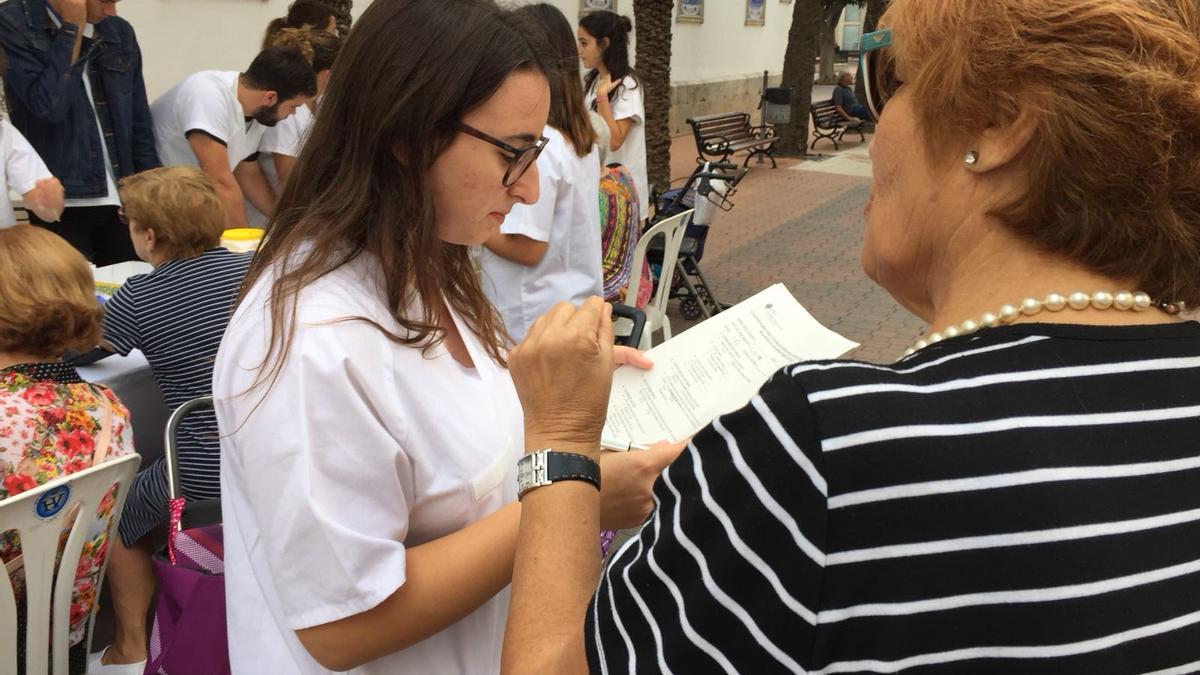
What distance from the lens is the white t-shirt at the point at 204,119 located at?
4.96 m

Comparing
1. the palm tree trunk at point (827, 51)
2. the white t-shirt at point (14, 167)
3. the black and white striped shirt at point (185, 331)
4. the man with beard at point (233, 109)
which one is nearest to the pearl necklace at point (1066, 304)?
the black and white striped shirt at point (185, 331)

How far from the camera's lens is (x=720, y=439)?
0.86m

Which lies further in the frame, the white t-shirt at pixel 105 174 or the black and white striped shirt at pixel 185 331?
the white t-shirt at pixel 105 174

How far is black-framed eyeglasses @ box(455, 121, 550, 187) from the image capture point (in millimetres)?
1465

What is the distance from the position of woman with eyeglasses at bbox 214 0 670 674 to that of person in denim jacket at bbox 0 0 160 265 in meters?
3.79

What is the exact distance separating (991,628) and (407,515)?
81cm

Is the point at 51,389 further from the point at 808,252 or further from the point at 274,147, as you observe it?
the point at 808,252

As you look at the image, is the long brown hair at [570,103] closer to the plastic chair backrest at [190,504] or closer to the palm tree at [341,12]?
the plastic chair backrest at [190,504]

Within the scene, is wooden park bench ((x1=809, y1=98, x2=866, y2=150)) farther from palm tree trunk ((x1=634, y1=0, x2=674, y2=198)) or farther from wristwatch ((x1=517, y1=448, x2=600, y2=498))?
wristwatch ((x1=517, y1=448, x2=600, y2=498))

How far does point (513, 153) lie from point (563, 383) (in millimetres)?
433

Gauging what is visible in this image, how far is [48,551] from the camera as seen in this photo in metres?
2.25

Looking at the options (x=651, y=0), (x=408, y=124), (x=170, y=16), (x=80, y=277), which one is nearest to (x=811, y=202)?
(x=651, y=0)

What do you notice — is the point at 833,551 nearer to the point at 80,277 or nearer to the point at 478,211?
the point at 478,211

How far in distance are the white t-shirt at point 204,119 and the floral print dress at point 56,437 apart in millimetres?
2548
